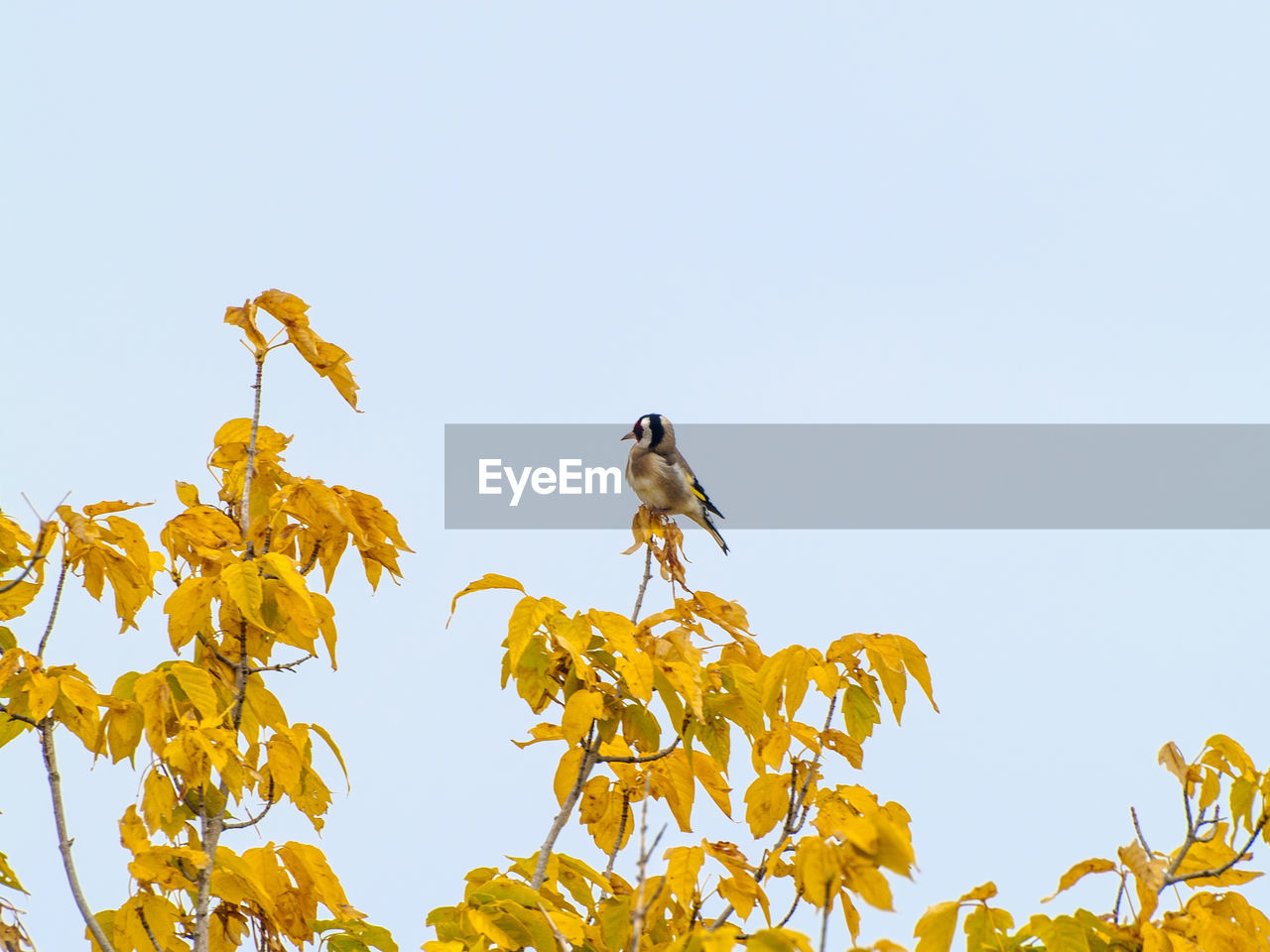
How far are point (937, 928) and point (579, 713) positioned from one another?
3.93 ft

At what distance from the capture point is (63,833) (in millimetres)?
3959

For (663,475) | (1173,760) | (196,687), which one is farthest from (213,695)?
(663,475)

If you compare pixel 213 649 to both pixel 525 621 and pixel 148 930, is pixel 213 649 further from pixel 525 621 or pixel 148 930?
pixel 525 621

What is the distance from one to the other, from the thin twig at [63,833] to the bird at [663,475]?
6.78 m

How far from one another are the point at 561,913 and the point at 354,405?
5.65 feet

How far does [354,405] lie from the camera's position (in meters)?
4.39

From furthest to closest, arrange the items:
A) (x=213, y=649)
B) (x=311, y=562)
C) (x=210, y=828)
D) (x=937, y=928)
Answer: (x=311, y=562) → (x=213, y=649) → (x=210, y=828) → (x=937, y=928)

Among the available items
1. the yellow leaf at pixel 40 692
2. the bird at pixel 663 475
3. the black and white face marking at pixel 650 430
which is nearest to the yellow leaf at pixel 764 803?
the yellow leaf at pixel 40 692

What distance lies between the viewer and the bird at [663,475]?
424 inches

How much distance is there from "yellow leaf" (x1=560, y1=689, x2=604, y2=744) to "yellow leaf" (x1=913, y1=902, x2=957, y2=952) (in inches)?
44.3

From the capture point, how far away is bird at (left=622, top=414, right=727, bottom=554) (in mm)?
10766

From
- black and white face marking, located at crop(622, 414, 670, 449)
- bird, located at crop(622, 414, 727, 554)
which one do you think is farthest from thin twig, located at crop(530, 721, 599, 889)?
black and white face marking, located at crop(622, 414, 670, 449)

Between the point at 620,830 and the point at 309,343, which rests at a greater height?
the point at 309,343

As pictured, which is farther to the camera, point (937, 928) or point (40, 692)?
point (40, 692)
